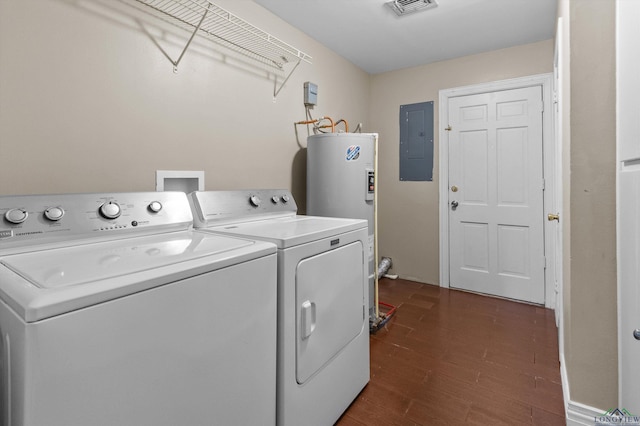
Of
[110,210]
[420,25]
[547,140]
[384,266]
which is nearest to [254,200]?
[110,210]

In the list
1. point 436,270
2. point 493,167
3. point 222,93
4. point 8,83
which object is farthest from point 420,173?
point 8,83

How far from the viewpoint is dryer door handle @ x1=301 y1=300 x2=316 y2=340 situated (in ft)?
4.47

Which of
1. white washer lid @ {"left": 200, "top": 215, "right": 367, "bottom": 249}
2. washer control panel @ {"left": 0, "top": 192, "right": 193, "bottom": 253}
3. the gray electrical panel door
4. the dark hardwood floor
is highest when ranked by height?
the gray electrical panel door

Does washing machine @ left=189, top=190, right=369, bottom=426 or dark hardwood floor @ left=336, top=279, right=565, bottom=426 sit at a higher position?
washing machine @ left=189, top=190, right=369, bottom=426

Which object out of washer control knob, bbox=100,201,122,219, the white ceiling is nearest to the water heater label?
the white ceiling

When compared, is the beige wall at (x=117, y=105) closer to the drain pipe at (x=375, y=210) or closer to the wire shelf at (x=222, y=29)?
the wire shelf at (x=222, y=29)

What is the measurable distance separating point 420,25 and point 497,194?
1.71 meters

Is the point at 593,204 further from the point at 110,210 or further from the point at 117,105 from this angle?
the point at 117,105

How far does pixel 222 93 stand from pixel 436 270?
2760 mm

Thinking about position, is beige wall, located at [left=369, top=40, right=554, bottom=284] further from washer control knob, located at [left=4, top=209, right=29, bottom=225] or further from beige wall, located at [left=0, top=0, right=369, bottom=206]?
washer control knob, located at [left=4, top=209, right=29, bottom=225]

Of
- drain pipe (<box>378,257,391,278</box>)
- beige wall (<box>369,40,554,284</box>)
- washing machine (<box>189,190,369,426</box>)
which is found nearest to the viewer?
washing machine (<box>189,190,369,426</box>)

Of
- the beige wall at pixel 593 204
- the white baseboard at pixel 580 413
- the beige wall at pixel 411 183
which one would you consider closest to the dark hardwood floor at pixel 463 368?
the white baseboard at pixel 580 413

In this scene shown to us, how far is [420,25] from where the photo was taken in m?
2.71

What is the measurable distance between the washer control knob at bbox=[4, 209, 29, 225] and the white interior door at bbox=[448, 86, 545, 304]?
3365 millimetres
